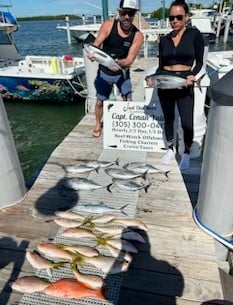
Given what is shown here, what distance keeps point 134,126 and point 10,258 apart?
2391 millimetres

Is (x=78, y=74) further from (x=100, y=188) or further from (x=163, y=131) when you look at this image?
(x=100, y=188)

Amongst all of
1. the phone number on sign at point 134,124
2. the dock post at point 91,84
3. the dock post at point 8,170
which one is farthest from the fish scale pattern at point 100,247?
the dock post at point 91,84

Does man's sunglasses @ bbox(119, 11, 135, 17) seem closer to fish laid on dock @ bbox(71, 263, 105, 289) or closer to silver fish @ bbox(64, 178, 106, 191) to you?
silver fish @ bbox(64, 178, 106, 191)

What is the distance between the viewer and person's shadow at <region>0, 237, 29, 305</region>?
2.03 metres

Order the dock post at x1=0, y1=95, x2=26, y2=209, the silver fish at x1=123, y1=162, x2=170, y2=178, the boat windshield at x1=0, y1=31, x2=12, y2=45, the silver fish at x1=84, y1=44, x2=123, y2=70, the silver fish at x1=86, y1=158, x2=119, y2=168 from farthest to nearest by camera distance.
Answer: the boat windshield at x1=0, y1=31, x2=12, y2=45 < the silver fish at x1=84, y1=44, x2=123, y2=70 < the silver fish at x1=86, y1=158, x2=119, y2=168 < the silver fish at x1=123, y1=162, x2=170, y2=178 < the dock post at x1=0, y1=95, x2=26, y2=209

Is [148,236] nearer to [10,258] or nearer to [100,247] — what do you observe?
[100,247]

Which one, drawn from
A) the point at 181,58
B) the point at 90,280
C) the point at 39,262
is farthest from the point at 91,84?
the point at 90,280

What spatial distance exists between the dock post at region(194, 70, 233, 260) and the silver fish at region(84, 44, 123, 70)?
1974mm

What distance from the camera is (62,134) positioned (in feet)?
28.6

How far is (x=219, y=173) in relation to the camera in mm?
2207

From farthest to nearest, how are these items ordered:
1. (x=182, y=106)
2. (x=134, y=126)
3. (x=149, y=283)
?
(x=134, y=126) → (x=182, y=106) → (x=149, y=283)

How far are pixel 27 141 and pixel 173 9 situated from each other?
245 inches

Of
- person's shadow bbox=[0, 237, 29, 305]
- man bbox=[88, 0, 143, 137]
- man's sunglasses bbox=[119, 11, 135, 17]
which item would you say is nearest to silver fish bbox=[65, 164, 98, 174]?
person's shadow bbox=[0, 237, 29, 305]

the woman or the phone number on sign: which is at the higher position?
the woman
